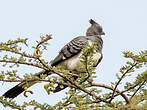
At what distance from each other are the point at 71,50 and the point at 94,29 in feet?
3.76

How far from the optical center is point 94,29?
7043 mm

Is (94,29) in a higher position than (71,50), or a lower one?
higher

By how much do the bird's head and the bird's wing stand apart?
0.76 metres

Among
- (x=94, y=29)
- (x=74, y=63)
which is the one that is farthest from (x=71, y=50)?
(x=94, y=29)

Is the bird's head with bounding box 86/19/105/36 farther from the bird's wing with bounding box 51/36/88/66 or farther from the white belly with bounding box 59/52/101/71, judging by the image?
the white belly with bounding box 59/52/101/71

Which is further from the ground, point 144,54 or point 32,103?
point 144,54

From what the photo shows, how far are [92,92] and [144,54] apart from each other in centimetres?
81

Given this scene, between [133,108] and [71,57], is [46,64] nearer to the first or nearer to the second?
[133,108]

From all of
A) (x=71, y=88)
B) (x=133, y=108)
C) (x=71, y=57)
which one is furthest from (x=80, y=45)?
(x=133, y=108)

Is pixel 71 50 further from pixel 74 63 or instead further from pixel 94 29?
pixel 94 29

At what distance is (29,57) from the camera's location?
152 inches

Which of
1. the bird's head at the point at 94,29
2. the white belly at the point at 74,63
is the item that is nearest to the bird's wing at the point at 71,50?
the white belly at the point at 74,63

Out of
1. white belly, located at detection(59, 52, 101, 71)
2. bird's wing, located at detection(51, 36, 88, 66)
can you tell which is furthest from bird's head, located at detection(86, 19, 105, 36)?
white belly, located at detection(59, 52, 101, 71)

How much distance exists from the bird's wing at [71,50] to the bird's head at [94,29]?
76 centimetres
